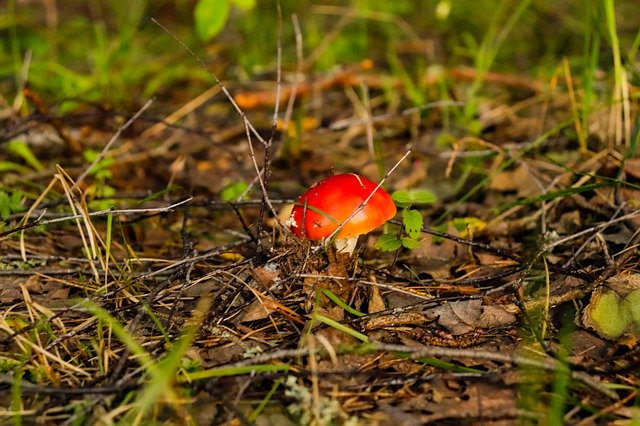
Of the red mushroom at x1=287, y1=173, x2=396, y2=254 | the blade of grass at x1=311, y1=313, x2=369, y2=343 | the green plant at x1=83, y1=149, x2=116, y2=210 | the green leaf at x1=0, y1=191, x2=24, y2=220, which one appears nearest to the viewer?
the blade of grass at x1=311, y1=313, x2=369, y2=343

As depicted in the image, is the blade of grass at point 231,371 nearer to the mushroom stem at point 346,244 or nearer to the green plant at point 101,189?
the mushroom stem at point 346,244

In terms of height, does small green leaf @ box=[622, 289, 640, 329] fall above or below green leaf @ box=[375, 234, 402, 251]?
below

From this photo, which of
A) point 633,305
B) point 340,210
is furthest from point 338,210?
point 633,305

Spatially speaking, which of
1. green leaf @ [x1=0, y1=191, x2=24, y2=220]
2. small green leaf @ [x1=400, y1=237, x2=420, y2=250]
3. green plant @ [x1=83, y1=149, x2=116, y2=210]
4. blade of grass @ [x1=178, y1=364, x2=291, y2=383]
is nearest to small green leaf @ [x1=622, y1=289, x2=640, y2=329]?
small green leaf @ [x1=400, y1=237, x2=420, y2=250]

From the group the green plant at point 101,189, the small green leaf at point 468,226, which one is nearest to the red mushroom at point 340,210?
the small green leaf at point 468,226

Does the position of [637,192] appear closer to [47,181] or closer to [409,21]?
[47,181]

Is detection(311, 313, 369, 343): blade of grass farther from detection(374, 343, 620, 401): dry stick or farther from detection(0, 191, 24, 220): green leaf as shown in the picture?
detection(0, 191, 24, 220): green leaf

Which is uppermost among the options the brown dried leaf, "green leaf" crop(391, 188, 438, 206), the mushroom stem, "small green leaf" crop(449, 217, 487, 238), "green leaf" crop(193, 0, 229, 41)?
"green leaf" crop(193, 0, 229, 41)
